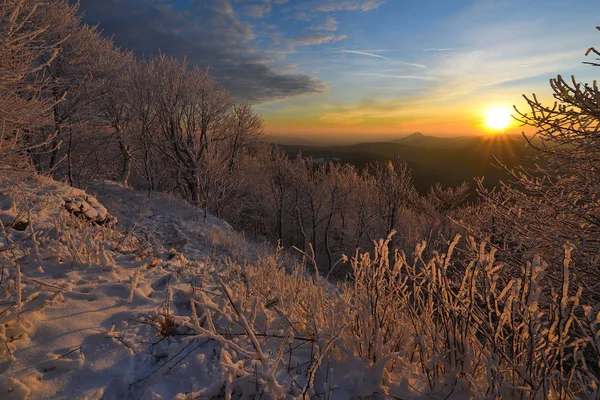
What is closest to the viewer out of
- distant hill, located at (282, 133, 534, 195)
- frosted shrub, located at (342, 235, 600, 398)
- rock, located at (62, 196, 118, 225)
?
frosted shrub, located at (342, 235, 600, 398)

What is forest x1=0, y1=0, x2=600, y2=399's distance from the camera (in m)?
1.72

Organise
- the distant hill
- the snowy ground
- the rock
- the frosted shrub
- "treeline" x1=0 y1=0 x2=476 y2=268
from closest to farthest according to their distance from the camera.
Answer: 1. the frosted shrub
2. the snowy ground
3. the rock
4. "treeline" x1=0 y1=0 x2=476 y2=268
5. the distant hill

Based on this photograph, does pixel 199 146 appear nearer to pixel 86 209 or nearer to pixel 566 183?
pixel 86 209

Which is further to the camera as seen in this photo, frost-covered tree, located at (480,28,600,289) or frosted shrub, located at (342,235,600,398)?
frost-covered tree, located at (480,28,600,289)

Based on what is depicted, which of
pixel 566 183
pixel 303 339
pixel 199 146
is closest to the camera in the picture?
pixel 303 339

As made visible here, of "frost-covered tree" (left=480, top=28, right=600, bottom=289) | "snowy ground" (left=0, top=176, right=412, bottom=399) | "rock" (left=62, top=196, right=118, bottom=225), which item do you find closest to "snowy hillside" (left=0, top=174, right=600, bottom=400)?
"snowy ground" (left=0, top=176, right=412, bottom=399)

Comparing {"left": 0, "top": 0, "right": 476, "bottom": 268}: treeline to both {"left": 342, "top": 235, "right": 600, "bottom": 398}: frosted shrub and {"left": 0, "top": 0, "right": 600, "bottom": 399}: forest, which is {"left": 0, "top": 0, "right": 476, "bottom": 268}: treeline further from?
{"left": 342, "top": 235, "right": 600, "bottom": 398}: frosted shrub

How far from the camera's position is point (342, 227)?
1174 inches

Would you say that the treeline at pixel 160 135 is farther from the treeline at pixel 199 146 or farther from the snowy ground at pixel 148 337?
the snowy ground at pixel 148 337

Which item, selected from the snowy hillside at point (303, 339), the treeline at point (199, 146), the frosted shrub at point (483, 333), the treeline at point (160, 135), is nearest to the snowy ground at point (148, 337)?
the snowy hillside at point (303, 339)

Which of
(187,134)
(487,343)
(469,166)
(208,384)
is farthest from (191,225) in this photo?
(469,166)

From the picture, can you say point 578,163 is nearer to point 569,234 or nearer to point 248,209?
point 569,234

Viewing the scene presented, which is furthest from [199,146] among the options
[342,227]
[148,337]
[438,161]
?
[438,161]

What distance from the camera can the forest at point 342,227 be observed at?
172 cm
